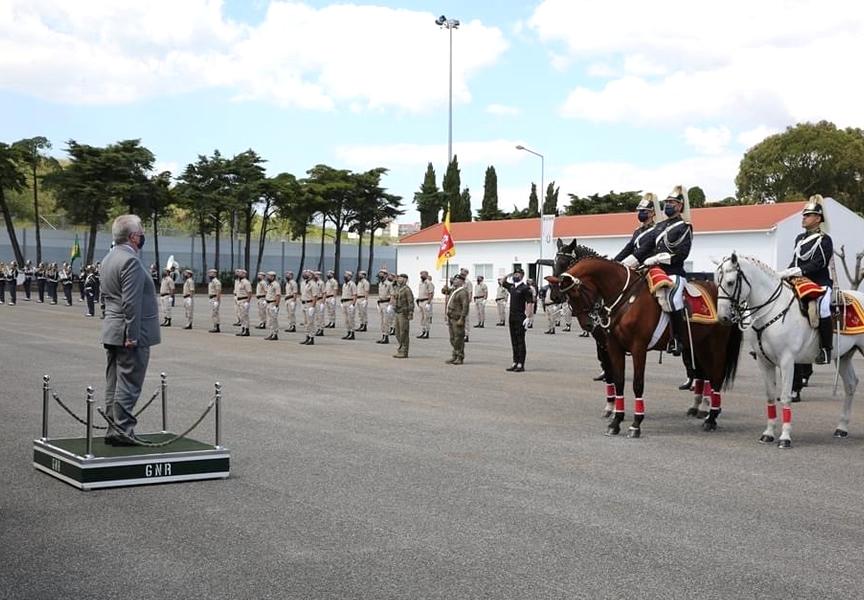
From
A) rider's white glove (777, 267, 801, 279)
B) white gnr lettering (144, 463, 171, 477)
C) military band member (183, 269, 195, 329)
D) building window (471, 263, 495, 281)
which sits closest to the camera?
white gnr lettering (144, 463, 171, 477)

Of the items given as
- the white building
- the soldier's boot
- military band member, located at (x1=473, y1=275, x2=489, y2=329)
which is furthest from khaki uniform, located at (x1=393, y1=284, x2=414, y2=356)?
the white building

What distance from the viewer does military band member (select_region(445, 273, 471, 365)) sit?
71.4 ft

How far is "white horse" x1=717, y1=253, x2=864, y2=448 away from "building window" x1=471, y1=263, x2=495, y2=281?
53975mm

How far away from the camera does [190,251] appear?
81188mm

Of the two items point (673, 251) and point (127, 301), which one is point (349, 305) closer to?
point (673, 251)

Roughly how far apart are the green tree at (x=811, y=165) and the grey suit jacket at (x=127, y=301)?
73707 mm

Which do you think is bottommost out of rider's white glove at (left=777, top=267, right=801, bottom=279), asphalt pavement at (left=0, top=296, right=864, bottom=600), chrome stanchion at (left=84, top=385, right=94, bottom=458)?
asphalt pavement at (left=0, top=296, right=864, bottom=600)

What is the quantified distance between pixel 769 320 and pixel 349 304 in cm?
2112

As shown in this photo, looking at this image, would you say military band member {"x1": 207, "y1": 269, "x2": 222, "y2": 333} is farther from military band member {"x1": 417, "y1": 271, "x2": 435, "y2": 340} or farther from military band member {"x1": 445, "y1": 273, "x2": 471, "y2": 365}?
military band member {"x1": 445, "y1": 273, "x2": 471, "y2": 365}

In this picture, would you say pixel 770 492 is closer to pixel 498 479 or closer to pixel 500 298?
pixel 498 479

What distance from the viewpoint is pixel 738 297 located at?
37.6 ft

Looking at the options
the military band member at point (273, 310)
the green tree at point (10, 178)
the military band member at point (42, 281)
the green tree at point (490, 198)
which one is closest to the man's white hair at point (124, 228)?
the military band member at point (273, 310)

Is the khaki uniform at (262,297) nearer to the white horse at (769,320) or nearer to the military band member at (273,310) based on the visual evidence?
the military band member at (273,310)

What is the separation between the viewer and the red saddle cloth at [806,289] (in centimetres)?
1138
